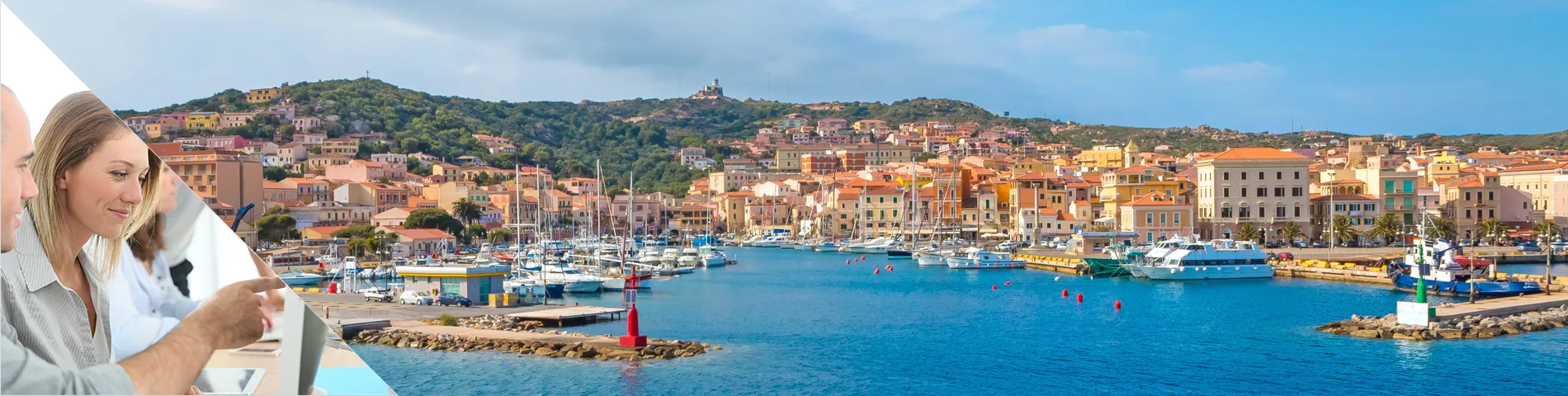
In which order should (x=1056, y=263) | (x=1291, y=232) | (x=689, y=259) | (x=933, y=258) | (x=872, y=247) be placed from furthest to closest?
(x=872, y=247), (x=1291, y=232), (x=933, y=258), (x=689, y=259), (x=1056, y=263)

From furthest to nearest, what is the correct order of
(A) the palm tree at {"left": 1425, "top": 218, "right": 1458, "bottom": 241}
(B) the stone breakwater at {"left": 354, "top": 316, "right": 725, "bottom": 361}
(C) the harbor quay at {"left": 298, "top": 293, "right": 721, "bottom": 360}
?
(A) the palm tree at {"left": 1425, "top": 218, "right": 1458, "bottom": 241} < (C) the harbor quay at {"left": 298, "top": 293, "right": 721, "bottom": 360} < (B) the stone breakwater at {"left": 354, "top": 316, "right": 725, "bottom": 361}

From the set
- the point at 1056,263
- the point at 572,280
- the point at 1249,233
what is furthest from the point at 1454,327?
the point at 1249,233

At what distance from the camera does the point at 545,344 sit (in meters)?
14.0

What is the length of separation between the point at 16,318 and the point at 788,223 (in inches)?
2133

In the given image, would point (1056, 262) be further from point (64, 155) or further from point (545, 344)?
point (64, 155)

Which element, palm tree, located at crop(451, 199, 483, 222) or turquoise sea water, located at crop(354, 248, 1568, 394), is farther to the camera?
palm tree, located at crop(451, 199, 483, 222)

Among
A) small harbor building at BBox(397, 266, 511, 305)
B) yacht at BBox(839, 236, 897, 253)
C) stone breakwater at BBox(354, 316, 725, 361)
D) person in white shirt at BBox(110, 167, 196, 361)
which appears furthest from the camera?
yacht at BBox(839, 236, 897, 253)

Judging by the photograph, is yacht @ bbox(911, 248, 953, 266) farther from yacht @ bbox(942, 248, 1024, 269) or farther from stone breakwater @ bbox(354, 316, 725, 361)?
stone breakwater @ bbox(354, 316, 725, 361)

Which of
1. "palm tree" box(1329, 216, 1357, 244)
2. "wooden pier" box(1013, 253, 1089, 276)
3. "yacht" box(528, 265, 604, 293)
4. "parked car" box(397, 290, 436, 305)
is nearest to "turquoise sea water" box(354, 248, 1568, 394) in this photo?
"yacht" box(528, 265, 604, 293)

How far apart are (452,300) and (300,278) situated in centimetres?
886

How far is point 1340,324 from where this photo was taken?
17.0 m

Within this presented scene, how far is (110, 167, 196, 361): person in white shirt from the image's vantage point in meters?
1.67

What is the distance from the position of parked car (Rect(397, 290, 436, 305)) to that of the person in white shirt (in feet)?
57.7

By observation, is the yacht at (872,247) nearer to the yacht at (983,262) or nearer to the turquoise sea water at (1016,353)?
the yacht at (983,262)
